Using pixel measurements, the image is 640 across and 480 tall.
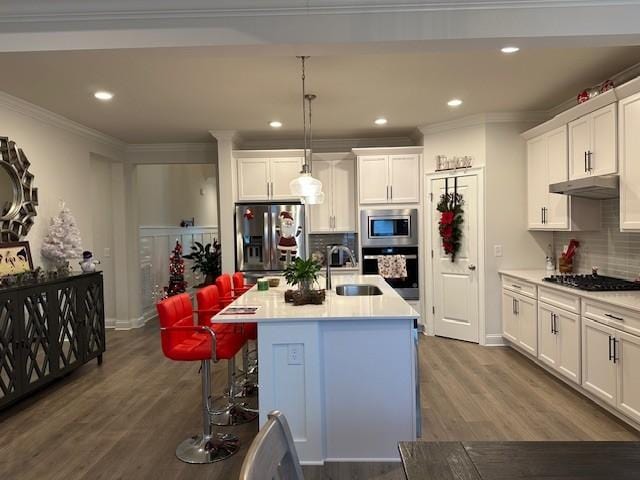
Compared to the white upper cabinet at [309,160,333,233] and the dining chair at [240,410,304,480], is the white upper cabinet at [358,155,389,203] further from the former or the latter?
the dining chair at [240,410,304,480]

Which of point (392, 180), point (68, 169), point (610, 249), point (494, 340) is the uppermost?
point (68, 169)

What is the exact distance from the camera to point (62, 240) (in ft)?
15.0

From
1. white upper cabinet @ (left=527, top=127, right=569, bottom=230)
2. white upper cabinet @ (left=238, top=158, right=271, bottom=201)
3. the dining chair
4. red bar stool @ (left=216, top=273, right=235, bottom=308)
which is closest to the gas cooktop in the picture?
white upper cabinet @ (left=527, top=127, right=569, bottom=230)

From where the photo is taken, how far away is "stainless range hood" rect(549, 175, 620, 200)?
3447 millimetres

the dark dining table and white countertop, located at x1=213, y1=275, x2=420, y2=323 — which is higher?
white countertop, located at x1=213, y1=275, x2=420, y2=323

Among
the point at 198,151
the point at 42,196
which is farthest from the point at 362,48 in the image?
the point at 198,151

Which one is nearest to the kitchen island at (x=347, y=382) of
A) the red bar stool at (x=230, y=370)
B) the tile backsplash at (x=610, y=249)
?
the red bar stool at (x=230, y=370)

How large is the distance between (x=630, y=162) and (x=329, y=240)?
368 cm

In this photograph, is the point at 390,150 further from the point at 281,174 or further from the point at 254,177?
the point at 254,177

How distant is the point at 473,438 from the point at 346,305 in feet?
3.96

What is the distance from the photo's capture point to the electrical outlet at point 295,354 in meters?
2.67

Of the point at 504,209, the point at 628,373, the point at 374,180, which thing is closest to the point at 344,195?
the point at 374,180

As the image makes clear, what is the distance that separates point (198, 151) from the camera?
6484mm

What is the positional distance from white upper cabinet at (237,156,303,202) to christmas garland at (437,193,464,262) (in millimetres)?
1944
